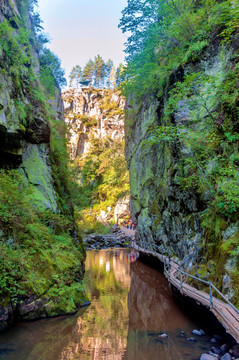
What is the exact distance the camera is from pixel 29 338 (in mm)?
7234

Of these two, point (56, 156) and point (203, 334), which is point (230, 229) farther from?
point (56, 156)

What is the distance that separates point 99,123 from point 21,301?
6221 cm

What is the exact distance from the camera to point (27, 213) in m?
9.62

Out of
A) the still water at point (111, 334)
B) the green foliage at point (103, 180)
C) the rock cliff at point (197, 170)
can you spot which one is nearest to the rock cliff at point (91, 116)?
the green foliage at point (103, 180)

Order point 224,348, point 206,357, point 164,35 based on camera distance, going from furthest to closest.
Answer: point 164,35, point 224,348, point 206,357

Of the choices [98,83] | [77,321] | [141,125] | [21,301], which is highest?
[98,83]

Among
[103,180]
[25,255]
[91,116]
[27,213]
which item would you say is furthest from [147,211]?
[91,116]

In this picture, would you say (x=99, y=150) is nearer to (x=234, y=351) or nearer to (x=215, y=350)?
(x=215, y=350)

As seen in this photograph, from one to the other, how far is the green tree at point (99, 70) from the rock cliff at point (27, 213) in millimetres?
72720

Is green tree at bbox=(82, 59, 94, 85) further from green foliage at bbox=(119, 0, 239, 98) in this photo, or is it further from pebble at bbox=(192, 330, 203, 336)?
pebble at bbox=(192, 330, 203, 336)

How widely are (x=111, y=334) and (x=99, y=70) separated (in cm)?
8703

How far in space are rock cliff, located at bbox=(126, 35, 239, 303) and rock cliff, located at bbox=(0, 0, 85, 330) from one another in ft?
18.8

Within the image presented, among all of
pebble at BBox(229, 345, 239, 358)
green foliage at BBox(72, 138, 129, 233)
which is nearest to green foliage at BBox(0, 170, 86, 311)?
pebble at BBox(229, 345, 239, 358)

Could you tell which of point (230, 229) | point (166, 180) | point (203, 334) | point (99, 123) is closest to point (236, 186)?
point (230, 229)
